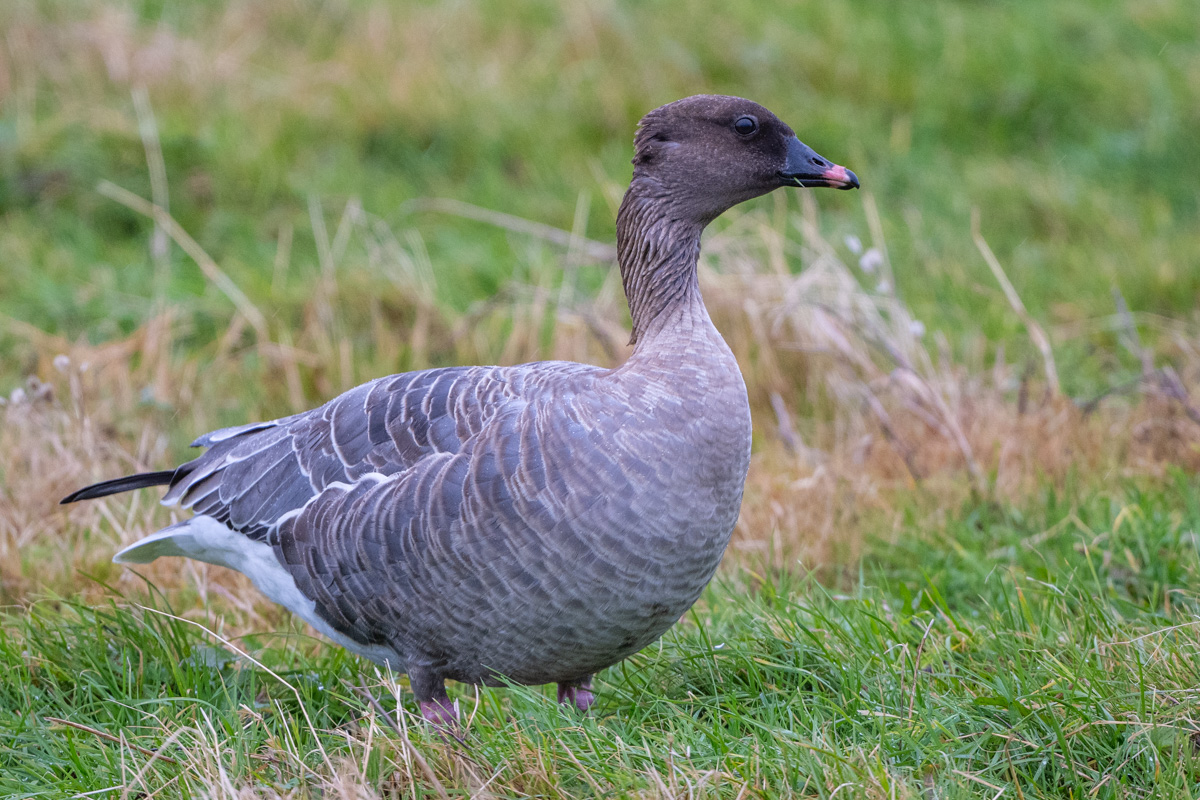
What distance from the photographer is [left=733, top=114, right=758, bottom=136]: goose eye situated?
3.69m

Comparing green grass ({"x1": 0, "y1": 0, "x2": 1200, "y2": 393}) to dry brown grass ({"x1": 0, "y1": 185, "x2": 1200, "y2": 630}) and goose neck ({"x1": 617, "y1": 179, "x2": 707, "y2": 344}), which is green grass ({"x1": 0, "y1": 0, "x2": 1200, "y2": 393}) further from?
goose neck ({"x1": 617, "y1": 179, "x2": 707, "y2": 344})

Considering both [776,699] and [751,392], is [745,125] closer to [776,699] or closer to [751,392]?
[776,699]

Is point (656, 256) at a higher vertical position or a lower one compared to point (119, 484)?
higher

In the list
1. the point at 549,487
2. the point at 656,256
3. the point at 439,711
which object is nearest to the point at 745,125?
the point at 656,256

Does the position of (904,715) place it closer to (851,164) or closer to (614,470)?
(614,470)

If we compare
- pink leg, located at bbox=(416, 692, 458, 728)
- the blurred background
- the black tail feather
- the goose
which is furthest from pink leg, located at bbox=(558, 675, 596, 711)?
the black tail feather

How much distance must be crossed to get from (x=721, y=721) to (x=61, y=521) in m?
2.95

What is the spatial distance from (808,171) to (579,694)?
1.76m

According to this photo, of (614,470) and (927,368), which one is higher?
(614,470)

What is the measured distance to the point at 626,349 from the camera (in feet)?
20.3

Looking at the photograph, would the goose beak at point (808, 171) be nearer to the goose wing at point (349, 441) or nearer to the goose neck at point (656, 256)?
the goose neck at point (656, 256)

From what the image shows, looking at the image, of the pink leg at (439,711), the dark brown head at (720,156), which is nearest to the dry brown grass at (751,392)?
the pink leg at (439,711)

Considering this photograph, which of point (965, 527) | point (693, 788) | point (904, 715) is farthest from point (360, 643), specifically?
point (965, 527)

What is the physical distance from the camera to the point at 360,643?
3.80 m
